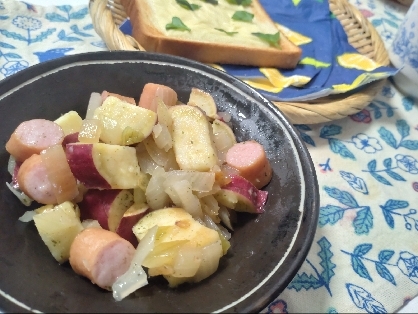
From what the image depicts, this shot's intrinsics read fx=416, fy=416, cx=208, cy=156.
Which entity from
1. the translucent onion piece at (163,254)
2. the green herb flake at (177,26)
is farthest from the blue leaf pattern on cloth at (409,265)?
the green herb flake at (177,26)

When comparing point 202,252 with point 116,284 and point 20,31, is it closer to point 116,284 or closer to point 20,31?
point 116,284

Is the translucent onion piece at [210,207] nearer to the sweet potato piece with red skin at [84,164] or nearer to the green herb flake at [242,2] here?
the sweet potato piece with red skin at [84,164]

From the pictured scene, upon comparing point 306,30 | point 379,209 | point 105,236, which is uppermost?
point 306,30

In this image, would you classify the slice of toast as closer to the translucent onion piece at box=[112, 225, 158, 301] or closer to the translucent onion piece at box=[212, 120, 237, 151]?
the translucent onion piece at box=[212, 120, 237, 151]

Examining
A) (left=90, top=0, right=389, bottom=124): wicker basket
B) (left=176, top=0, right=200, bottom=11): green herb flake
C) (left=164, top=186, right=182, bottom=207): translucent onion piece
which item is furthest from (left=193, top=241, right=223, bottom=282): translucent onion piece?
(left=176, top=0, right=200, bottom=11): green herb flake

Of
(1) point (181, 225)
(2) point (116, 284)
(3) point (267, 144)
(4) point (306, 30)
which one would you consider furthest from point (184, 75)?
(4) point (306, 30)

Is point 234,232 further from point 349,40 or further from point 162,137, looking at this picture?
point 349,40

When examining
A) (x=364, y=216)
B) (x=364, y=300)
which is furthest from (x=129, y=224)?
(x=364, y=216)
